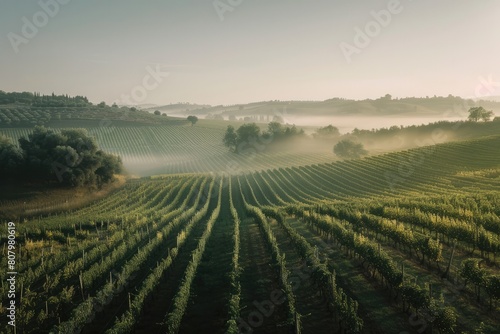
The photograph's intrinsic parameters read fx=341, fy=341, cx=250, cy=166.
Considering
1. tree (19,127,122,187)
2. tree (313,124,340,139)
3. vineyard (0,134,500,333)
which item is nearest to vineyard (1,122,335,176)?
tree (313,124,340,139)

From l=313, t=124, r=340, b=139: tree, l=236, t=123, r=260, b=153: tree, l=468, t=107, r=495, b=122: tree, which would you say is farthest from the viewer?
l=313, t=124, r=340, b=139: tree

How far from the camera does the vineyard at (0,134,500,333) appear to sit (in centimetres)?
1577

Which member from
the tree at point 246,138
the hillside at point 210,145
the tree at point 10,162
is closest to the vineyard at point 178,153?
the hillside at point 210,145

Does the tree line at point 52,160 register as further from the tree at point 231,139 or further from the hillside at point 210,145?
the tree at point 231,139

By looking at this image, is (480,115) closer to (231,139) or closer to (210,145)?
(231,139)

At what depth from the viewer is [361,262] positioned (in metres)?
23.0

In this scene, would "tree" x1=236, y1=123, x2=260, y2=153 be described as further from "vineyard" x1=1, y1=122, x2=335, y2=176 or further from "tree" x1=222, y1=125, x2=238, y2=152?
"vineyard" x1=1, y1=122, x2=335, y2=176

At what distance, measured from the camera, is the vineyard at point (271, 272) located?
15766 millimetres

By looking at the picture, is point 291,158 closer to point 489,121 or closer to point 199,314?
point 489,121

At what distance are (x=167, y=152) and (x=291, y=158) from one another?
4564 cm

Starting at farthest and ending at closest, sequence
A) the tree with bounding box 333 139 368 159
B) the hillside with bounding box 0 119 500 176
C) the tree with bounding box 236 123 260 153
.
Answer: the tree with bounding box 236 123 260 153, the tree with bounding box 333 139 368 159, the hillside with bounding box 0 119 500 176

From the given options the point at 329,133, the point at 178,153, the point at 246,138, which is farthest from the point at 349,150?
the point at 178,153

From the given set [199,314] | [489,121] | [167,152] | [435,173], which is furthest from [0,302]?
[489,121]

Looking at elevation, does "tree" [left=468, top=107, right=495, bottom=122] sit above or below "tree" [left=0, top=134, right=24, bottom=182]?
above
